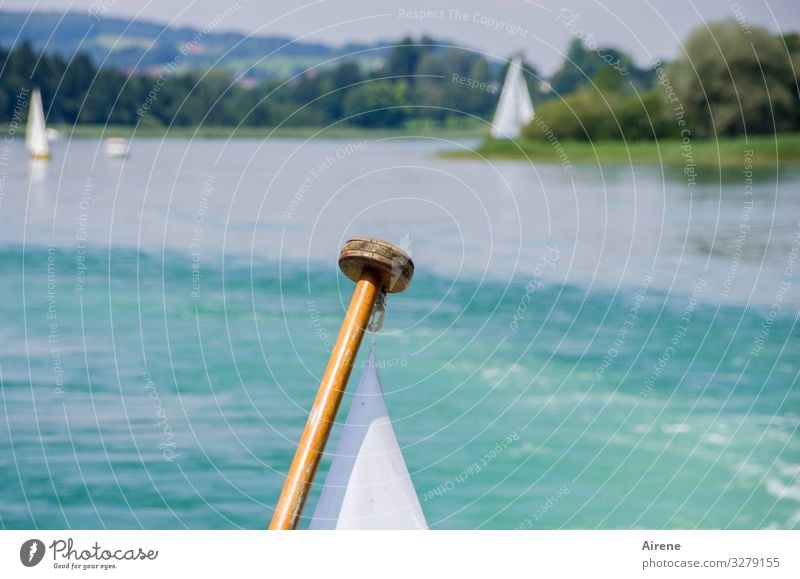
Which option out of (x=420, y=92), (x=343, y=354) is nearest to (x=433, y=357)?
(x=343, y=354)

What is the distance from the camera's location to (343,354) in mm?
2072

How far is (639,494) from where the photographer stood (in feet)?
24.1

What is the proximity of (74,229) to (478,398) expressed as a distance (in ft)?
26.8

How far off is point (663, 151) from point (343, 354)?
24.8 metres

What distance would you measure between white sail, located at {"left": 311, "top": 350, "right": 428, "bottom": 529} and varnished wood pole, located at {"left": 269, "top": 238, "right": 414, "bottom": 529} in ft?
0.92

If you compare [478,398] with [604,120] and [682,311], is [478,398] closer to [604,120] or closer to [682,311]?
[682,311]

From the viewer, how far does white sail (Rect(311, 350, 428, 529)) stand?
7.79ft

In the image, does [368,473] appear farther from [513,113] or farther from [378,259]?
[513,113]

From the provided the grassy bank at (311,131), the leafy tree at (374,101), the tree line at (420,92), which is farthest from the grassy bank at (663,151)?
the leafy tree at (374,101)

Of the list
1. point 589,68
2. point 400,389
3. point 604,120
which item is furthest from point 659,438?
point 589,68

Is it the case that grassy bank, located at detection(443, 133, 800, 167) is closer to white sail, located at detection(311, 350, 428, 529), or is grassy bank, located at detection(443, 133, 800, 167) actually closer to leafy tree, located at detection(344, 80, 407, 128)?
leafy tree, located at detection(344, 80, 407, 128)

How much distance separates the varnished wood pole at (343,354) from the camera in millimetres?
2059

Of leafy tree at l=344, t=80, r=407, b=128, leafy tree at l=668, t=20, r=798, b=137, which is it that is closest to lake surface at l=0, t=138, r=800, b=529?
leafy tree at l=344, t=80, r=407, b=128

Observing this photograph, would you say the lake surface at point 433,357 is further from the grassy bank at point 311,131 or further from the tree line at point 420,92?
the grassy bank at point 311,131
